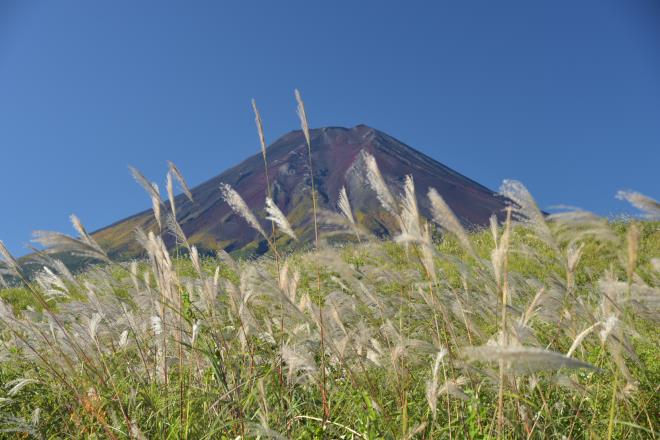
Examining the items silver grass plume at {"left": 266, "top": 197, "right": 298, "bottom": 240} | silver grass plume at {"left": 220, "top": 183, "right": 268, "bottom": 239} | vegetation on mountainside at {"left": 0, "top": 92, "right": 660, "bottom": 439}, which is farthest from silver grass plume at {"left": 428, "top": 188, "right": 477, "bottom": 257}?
silver grass plume at {"left": 220, "top": 183, "right": 268, "bottom": 239}

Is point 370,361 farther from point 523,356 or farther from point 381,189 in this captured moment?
point 523,356

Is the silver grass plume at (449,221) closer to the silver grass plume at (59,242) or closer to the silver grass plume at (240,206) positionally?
the silver grass plume at (240,206)

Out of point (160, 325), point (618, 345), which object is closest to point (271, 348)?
point (160, 325)

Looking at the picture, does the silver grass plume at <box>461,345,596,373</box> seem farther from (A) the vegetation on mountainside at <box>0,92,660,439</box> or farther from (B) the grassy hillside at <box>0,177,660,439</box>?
(B) the grassy hillside at <box>0,177,660,439</box>

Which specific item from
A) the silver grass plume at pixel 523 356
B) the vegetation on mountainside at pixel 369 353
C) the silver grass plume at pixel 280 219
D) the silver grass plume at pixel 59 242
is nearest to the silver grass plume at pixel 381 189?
the vegetation on mountainside at pixel 369 353

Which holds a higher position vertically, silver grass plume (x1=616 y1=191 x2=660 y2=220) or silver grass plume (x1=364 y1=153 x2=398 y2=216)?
silver grass plume (x1=364 y1=153 x2=398 y2=216)

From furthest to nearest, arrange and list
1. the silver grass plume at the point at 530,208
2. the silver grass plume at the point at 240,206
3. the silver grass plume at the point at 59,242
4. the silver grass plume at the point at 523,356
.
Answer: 1. the silver grass plume at the point at 240,206
2. the silver grass plume at the point at 59,242
3. the silver grass plume at the point at 530,208
4. the silver grass plume at the point at 523,356

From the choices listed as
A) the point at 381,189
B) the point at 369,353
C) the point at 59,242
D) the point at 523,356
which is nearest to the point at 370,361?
the point at 369,353

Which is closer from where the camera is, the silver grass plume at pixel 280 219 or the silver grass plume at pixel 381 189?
the silver grass plume at pixel 381 189

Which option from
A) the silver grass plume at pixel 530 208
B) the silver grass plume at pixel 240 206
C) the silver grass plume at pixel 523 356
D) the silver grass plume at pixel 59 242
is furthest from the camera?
the silver grass plume at pixel 240 206

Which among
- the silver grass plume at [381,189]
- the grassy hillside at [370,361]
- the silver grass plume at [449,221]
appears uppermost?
the silver grass plume at [381,189]

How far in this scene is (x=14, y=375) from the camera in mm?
4547

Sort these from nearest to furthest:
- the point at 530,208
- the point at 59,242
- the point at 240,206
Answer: the point at 530,208, the point at 59,242, the point at 240,206

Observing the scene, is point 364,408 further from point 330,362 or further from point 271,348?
point 271,348
